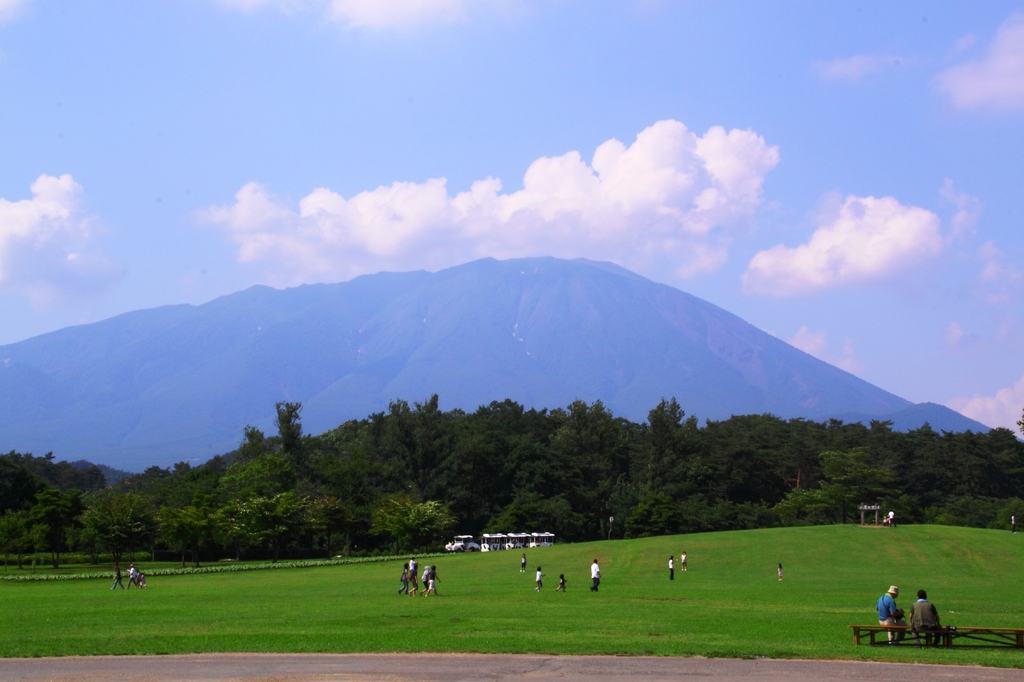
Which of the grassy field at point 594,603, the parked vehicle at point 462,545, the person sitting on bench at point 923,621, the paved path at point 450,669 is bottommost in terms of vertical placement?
the parked vehicle at point 462,545

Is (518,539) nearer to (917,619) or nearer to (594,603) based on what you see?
(594,603)

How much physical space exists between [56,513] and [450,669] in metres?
73.3

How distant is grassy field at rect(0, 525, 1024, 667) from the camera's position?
2077 centimetres

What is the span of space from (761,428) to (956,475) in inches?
937

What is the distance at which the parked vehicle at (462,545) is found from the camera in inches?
3236

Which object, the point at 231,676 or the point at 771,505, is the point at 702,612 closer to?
the point at 231,676

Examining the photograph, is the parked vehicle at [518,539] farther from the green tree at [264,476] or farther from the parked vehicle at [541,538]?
the green tree at [264,476]


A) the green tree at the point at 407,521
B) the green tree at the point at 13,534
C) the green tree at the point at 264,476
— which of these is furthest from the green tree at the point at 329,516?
the green tree at the point at 13,534

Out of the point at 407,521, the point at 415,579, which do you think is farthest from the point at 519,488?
the point at 415,579

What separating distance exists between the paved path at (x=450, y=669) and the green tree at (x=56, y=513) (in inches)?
2572

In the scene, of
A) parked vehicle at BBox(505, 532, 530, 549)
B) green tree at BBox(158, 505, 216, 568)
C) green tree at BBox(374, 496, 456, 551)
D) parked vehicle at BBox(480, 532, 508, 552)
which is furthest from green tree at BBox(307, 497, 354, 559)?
parked vehicle at BBox(505, 532, 530, 549)

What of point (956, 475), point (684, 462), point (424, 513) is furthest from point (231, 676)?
point (956, 475)

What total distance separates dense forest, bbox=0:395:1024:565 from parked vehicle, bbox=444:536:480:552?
1.95 metres

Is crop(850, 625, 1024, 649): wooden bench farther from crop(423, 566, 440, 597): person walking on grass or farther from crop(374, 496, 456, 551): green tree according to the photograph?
crop(374, 496, 456, 551): green tree
